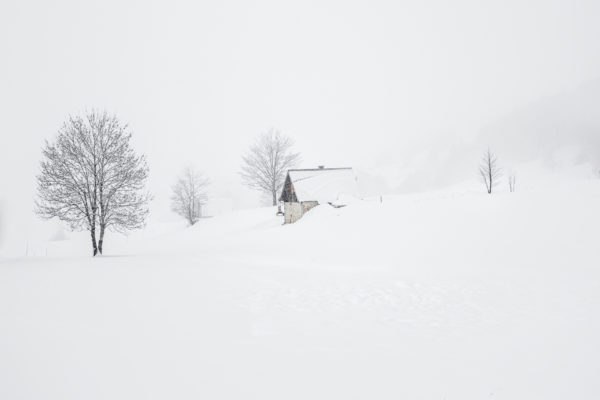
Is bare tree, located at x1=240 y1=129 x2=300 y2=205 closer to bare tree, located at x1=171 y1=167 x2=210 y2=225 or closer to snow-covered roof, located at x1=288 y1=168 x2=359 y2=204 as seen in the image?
snow-covered roof, located at x1=288 y1=168 x2=359 y2=204

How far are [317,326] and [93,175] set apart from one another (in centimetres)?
1661

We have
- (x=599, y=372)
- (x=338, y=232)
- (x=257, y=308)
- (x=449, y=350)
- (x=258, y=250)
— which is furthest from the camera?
(x=338, y=232)

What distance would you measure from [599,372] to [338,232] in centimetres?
1454

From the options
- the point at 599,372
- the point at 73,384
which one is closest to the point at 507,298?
the point at 599,372

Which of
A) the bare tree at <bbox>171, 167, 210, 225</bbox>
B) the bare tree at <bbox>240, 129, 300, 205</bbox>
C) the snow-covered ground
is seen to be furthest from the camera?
the bare tree at <bbox>171, 167, 210, 225</bbox>

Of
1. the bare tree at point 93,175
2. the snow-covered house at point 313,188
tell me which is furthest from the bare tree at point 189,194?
the bare tree at point 93,175

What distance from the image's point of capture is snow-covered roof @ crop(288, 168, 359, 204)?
2914 centimetres

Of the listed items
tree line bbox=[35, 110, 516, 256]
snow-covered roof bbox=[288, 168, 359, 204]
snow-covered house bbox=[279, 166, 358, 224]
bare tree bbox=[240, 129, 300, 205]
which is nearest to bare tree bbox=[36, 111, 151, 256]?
tree line bbox=[35, 110, 516, 256]

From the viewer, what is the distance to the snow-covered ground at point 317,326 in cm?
346

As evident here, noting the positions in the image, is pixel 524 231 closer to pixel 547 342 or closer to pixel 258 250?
pixel 547 342

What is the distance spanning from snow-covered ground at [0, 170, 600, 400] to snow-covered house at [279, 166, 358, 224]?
15900 mm

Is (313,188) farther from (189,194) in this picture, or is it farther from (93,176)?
(189,194)

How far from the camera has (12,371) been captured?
3.50 m

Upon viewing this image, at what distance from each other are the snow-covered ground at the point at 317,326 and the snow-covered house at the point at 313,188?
626 inches
